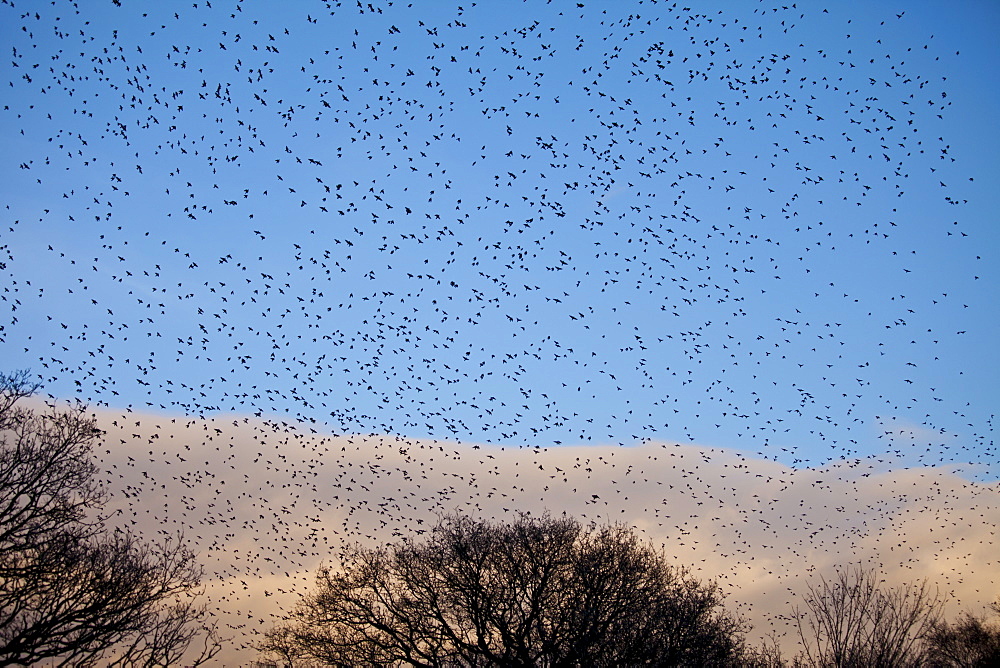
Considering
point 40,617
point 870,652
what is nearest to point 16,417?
point 40,617

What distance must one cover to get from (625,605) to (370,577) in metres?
10.4

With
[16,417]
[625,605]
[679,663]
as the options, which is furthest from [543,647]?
[16,417]

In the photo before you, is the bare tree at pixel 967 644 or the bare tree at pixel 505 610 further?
the bare tree at pixel 967 644

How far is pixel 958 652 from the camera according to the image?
62.8 m

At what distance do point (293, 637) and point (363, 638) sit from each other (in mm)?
2953

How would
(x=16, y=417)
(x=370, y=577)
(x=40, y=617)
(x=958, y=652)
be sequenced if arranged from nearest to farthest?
(x=40, y=617), (x=16, y=417), (x=370, y=577), (x=958, y=652)

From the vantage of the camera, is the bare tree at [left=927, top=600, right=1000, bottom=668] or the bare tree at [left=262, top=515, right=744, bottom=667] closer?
the bare tree at [left=262, top=515, right=744, bottom=667]

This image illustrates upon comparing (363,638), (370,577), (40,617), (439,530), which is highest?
(439,530)

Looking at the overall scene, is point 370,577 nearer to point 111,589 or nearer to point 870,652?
point 111,589

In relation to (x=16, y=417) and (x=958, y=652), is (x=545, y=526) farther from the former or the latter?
(x=958, y=652)

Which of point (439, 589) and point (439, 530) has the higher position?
point (439, 530)

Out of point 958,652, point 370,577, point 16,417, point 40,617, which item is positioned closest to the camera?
point 40,617

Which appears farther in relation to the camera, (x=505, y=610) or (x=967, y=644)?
(x=967, y=644)

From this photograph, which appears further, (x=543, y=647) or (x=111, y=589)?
(x=543, y=647)
